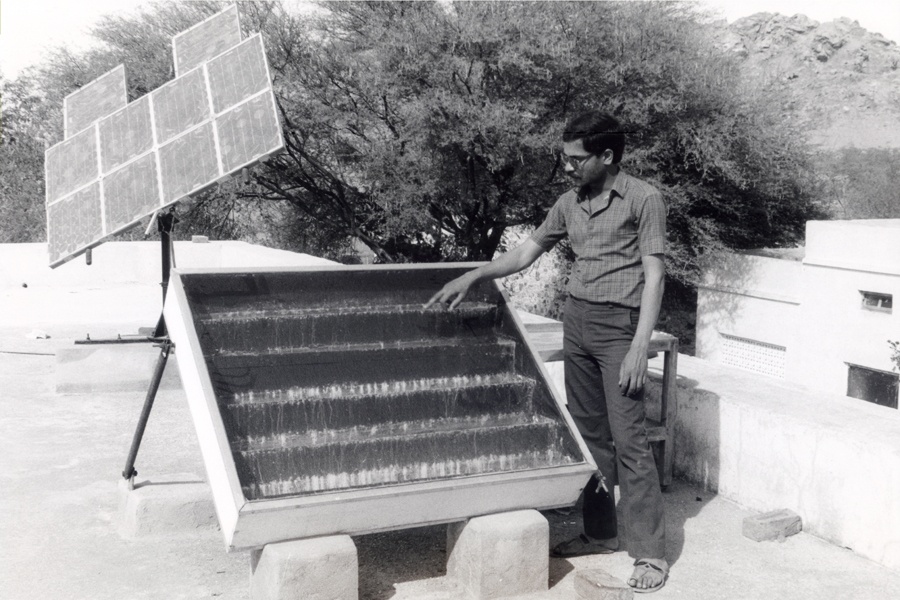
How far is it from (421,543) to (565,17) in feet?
68.2

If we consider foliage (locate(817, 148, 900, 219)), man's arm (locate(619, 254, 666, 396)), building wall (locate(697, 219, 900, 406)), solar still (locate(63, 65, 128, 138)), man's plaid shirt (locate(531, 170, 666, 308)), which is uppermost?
solar still (locate(63, 65, 128, 138))

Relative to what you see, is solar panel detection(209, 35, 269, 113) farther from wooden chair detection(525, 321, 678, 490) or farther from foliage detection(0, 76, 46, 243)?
foliage detection(0, 76, 46, 243)

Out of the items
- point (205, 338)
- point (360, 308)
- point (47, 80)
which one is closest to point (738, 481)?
point (360, 308)

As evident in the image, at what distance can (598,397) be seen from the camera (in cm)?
397

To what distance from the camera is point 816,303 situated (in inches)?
883

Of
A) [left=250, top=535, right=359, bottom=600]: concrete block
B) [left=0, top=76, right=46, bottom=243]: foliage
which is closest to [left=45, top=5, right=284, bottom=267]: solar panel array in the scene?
[left=250, top=535, right=359, bottom=600]: concrete block

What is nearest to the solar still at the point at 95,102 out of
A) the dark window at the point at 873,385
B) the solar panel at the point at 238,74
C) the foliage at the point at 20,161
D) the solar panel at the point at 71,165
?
the solar panel at the point at 71,165

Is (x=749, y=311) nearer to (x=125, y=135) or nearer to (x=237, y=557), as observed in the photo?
(x=125, y=135)

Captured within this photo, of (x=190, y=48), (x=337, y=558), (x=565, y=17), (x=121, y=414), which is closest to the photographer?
(x=337, y=558)

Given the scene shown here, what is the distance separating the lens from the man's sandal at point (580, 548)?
3.97 metres

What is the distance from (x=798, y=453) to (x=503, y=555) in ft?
5.04

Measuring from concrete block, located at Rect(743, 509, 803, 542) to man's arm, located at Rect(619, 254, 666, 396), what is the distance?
1.01 metres

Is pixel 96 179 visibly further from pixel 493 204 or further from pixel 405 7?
pixel 405 7

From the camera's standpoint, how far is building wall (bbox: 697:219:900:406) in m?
20.6
